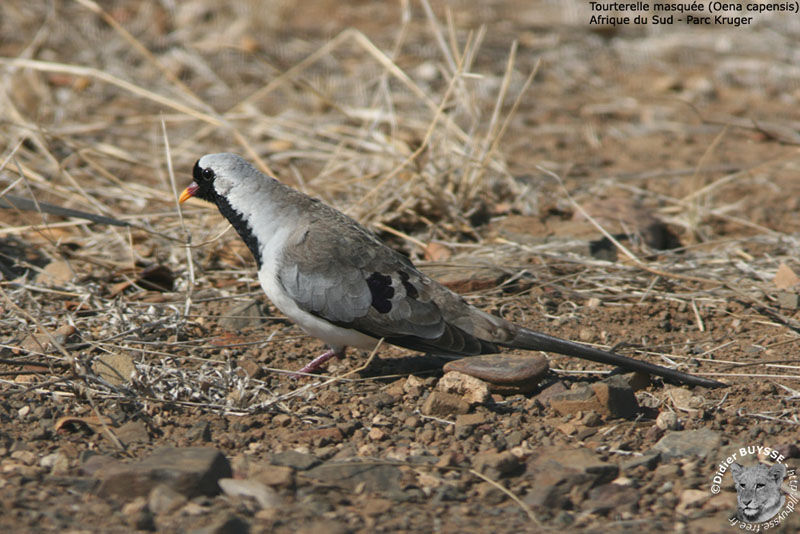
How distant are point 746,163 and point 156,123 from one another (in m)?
4.54

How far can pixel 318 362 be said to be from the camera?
4.10 meters

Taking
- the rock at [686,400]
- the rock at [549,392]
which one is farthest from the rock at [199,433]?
the rock at [686,400]

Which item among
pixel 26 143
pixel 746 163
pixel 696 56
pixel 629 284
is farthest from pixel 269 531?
pixel 696 56

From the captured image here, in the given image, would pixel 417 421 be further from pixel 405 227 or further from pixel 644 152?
pixel 644 152

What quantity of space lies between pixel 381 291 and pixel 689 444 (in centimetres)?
139

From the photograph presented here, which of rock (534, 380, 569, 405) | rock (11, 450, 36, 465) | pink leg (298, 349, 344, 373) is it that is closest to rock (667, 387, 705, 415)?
rock (534, 380, 569, 405)

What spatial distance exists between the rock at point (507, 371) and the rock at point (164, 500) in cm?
140

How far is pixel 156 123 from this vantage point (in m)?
7.22

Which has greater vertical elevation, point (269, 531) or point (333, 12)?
point (333, 12)

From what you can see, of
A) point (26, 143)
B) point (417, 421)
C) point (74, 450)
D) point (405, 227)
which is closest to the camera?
point (74, 450)

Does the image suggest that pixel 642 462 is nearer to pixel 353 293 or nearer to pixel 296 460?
pixel 296 460

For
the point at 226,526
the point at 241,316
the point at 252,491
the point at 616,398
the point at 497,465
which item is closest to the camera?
the point at 226,526

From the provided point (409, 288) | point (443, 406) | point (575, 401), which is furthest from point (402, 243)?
point (575, 401)

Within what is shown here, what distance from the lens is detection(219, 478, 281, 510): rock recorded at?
9.55 ft
